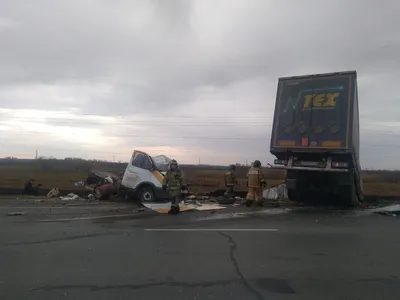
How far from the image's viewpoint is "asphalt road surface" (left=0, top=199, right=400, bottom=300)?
5.12m

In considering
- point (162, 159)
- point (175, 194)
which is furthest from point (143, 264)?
point (162, 159)

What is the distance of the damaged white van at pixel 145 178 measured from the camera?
16.2 meters

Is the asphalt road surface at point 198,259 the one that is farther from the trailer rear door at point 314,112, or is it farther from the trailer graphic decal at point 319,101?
the trailer graphic decal at point 319,101

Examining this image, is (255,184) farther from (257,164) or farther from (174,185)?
(174,185)

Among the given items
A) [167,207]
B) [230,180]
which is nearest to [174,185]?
[167,207]

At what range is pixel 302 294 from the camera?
4.99m

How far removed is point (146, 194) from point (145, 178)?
0.62 m

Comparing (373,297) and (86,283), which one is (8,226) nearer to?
(86,283)

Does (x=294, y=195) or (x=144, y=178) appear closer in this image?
(x=294, y=195)

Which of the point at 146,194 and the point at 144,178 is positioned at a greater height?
the point at 144,178

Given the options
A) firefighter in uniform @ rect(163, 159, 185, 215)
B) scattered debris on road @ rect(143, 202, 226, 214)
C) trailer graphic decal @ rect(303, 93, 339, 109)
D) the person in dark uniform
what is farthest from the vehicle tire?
the person in dark uniform

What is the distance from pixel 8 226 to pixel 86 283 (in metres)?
5.63

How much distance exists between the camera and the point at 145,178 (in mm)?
16375

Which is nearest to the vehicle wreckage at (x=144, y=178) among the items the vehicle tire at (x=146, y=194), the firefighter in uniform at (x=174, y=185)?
the vehicle tire at (x=146, y=194)
